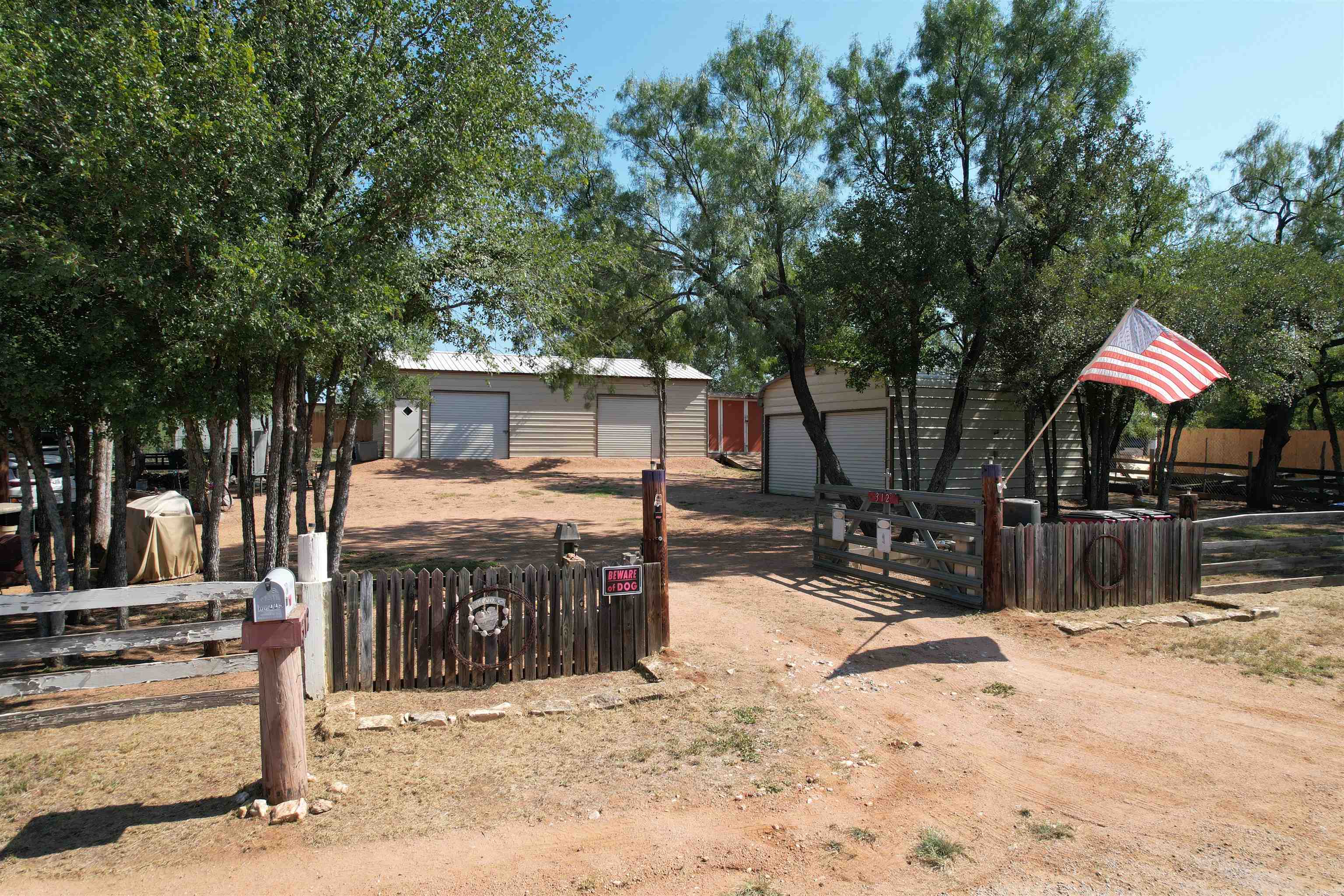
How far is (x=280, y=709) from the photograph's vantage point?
14.0 ft

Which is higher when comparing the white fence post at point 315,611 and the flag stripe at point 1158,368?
the flag stripe at point 1158,368

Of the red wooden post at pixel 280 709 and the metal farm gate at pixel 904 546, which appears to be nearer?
the red wooden post at pixel 280 709

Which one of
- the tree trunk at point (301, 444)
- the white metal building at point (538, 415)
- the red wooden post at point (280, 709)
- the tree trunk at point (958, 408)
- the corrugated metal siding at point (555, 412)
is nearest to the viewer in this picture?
the red wooden post at point (280, 709)

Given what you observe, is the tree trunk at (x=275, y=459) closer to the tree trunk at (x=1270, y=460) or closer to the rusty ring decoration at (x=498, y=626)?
the rusty ring decoration at (x=498, y=626)

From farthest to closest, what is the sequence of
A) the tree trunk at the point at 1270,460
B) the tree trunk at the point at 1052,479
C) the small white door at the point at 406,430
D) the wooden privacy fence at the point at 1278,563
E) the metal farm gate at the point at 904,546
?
1. the small white door at the point at 406,430
2. the tree trunk at the point at 1270,460
3. the tree trunk at the point at 1052,479
4. the wooden privacy fence at the point at 1278,563
5. the metal farm gate at the point at 904,546

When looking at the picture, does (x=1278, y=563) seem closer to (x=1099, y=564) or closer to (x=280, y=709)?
(x=1099, y=564)

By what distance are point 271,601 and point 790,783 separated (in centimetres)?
306

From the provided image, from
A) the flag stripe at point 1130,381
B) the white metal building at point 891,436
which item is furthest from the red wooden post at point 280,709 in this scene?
the white metal building at point 891,436

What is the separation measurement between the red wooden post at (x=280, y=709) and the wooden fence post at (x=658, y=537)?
309 cm

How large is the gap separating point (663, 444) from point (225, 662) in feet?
76.4

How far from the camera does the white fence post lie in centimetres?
572

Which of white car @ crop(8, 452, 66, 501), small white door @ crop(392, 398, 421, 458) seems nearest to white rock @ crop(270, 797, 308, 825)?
white car @ crop(8, 452, 66, 501)

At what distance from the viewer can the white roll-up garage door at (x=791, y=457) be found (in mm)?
20844

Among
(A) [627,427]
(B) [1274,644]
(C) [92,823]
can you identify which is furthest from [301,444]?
(A) [627,427]
